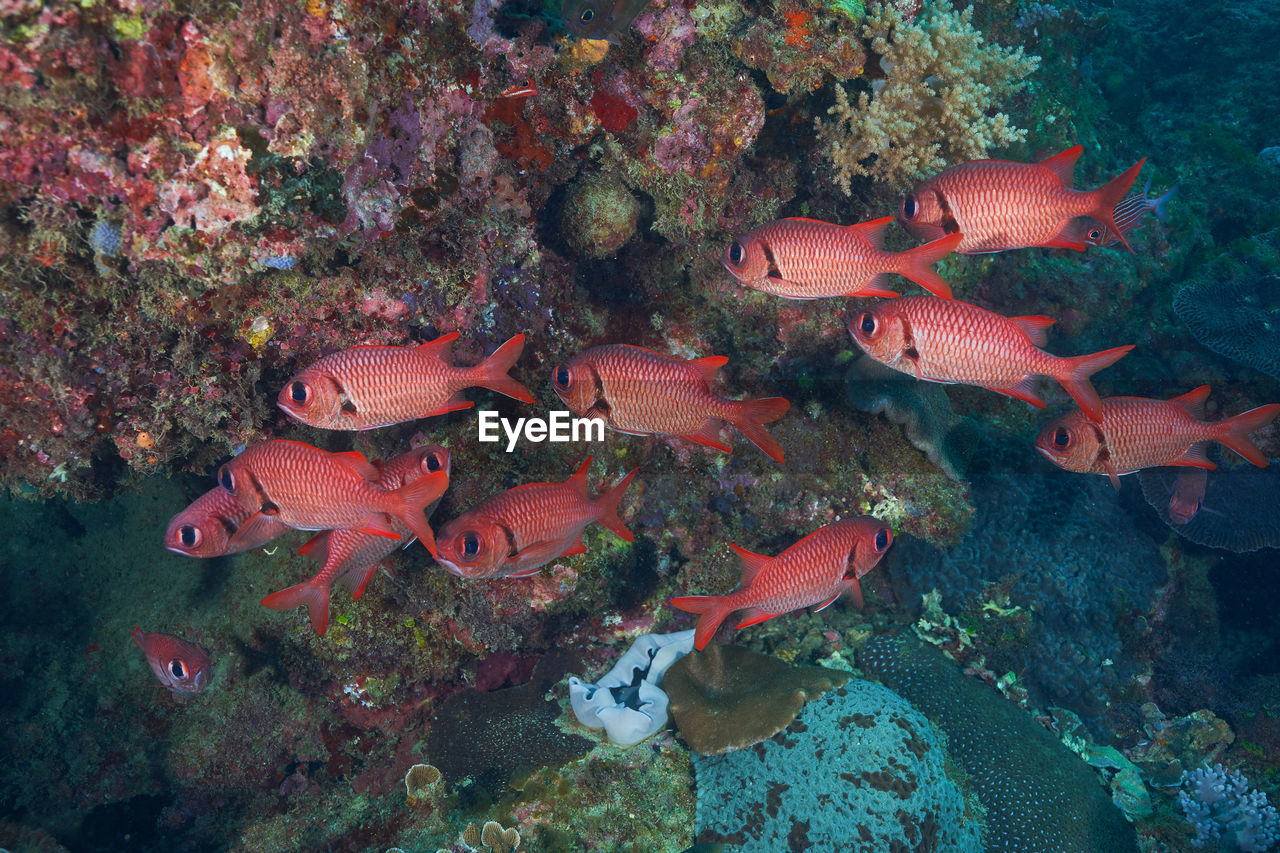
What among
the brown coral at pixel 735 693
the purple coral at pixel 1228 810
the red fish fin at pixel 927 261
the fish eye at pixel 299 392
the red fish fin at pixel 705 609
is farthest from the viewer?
the purple coral at pixel 1228 810

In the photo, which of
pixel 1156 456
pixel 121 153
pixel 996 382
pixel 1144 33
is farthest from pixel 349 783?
pixel 1144 33

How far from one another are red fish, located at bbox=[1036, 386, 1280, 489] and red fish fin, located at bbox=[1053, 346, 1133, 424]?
0.70ft

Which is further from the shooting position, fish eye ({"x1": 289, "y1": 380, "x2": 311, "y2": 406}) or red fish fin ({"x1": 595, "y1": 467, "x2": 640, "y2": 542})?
red fish fin ({"x1": 595, "y1": 467, "x2": 640, "y2": 542})

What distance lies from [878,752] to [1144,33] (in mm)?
14610

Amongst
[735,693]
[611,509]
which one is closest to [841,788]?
[735,693]

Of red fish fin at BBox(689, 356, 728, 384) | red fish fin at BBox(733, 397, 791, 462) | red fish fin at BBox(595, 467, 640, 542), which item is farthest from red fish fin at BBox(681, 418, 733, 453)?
red fish fin at BBox(595, 467, 640, 542)

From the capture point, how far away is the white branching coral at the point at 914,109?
476cm

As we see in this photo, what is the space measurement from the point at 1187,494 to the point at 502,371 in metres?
6.57

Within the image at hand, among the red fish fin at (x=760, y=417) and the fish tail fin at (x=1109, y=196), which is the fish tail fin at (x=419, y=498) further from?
the fish tail fin at (x=1109, y=196)

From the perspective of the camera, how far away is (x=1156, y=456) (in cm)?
357

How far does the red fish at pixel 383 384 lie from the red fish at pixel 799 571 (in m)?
1.55

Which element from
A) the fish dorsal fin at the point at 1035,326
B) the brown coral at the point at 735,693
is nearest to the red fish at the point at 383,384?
the fish dorsal fin at the point at 1035,326

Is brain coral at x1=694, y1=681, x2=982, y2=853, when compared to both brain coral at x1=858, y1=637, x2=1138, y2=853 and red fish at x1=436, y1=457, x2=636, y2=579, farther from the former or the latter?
red fish at x1=436, y1=457, x2=636, y2=579

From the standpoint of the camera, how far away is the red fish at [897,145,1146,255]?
312 cm
